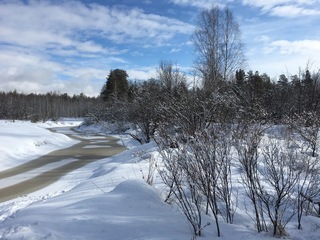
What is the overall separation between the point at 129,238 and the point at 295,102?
958 inches

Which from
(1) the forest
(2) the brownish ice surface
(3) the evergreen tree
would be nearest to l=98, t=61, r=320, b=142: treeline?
(1) the forest

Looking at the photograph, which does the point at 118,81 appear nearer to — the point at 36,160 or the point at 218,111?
the point at 36,160

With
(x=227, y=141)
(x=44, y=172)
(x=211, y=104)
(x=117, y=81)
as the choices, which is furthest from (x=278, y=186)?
(x=117, y=81)

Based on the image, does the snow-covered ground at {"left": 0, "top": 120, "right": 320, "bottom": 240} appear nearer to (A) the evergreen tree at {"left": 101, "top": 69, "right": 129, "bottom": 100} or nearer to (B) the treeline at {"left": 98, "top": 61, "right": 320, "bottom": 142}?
(B) the treeline at {"left": 98, "top": 61, "right": 320, "bottom": 142}

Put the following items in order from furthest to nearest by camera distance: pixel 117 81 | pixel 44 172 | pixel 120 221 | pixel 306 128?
pixel 117 81 → pixel 44 172 → pixel 306 128 → pixel 120 221

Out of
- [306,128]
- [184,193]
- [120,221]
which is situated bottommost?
[120,221]

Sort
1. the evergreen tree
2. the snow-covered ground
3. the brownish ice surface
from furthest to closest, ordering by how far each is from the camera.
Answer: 1. the evergreen tree
2. the brownish ice surface
3. the snow-covered ground

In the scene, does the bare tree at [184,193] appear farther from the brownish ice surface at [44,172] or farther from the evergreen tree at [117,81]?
the evergreen tree at [117,81]

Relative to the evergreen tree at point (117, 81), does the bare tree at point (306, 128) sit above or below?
below

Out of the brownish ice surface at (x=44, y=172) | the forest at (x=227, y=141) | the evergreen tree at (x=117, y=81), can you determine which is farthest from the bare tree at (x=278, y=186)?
the evergreen tree at (x=117, y=81)

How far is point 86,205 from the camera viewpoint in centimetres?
520

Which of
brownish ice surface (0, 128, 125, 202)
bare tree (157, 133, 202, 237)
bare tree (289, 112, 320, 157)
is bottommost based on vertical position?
brownish ice surface (0, 128, 125, 202)

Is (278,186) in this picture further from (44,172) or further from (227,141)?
(44,172)

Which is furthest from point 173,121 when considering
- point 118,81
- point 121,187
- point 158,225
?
point 118,81
